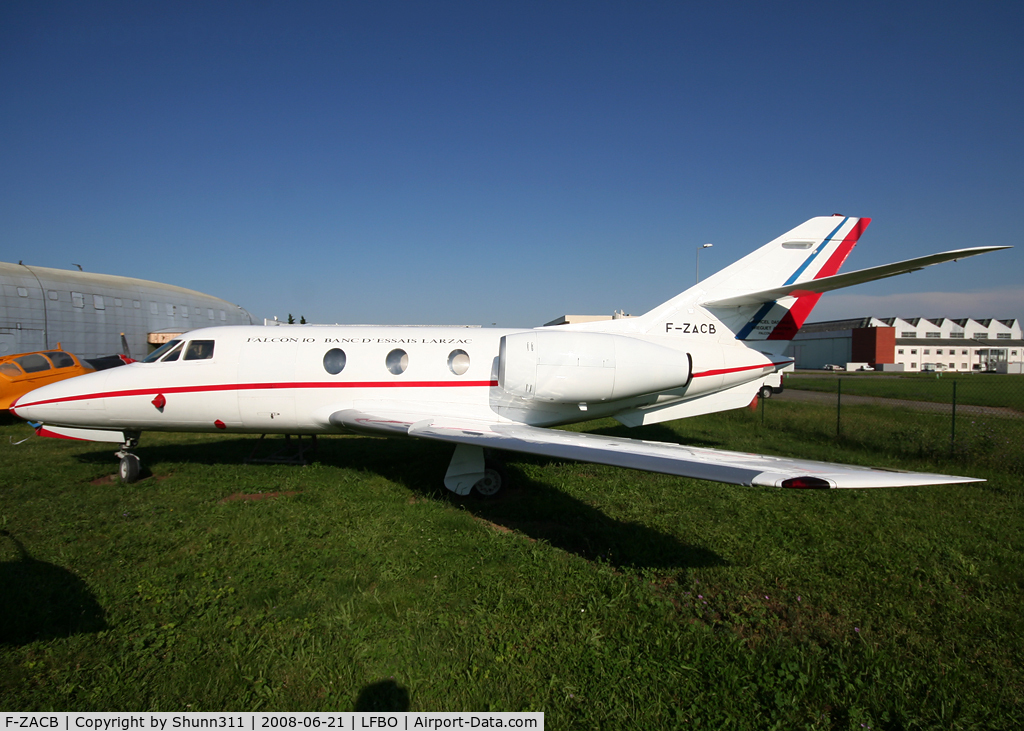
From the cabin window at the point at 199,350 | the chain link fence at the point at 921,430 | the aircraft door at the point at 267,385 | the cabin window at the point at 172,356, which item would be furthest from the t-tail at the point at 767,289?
the cabin window at the point at 172,356

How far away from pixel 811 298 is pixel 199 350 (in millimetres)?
10203

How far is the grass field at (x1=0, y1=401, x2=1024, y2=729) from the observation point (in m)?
2.97

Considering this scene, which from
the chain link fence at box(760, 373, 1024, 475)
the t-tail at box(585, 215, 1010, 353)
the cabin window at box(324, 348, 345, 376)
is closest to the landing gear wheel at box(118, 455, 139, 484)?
the cabin window at box(324, 348, 345, 376)

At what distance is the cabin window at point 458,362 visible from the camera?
24.2 feet

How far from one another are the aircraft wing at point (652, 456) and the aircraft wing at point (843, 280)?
250cm

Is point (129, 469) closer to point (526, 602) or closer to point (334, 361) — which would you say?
point (334, 361)

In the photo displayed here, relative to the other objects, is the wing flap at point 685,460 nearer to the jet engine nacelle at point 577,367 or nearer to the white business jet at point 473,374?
the white business jet at point 473,374

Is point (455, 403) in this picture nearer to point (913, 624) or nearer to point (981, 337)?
point (913, 624)

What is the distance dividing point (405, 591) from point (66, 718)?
2206 mm

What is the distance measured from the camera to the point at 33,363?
40.9ft

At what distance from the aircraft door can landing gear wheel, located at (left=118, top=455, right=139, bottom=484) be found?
1742 millimetres

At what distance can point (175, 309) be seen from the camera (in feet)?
102

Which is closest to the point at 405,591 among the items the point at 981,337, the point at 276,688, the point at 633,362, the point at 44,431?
the point at 276,688

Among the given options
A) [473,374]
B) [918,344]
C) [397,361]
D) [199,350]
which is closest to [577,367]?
[473,374]
